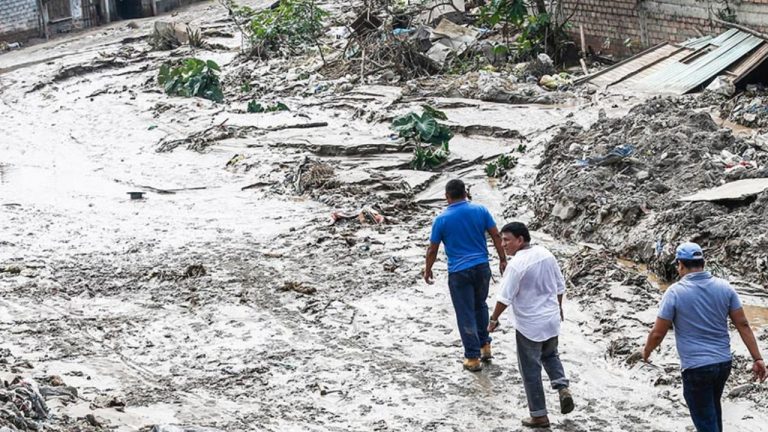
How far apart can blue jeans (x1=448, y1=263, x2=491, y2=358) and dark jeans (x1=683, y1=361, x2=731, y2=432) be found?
2294 millimetres

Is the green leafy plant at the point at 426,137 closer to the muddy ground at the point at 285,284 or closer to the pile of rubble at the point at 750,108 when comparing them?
the muddy ground at the point at 285,284

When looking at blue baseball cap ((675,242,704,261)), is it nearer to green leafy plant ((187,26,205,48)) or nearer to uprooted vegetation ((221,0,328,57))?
uprooted vegetation ((221,0,328,57))

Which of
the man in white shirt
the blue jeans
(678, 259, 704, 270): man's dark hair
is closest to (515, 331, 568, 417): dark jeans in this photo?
the man in white shirt

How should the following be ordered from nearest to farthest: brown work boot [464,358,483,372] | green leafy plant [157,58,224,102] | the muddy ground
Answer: the muddy ground < brown work boot [464,358,483,372] < green leafy plant [157,58,224,102]

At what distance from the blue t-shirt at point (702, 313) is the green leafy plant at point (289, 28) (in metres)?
20.8

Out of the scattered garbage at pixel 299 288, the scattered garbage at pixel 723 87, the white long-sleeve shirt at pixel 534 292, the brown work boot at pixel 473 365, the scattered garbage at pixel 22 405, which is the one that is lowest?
the scattered garbage at pixel 299 288

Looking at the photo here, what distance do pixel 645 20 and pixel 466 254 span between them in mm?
14975

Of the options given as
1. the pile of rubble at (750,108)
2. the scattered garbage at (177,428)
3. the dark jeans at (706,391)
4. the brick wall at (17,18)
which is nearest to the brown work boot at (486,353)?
the scattered garbage at (177,428)

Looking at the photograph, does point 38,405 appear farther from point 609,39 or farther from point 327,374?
point 609,39

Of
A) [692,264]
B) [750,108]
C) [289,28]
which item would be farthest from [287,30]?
[692,264]

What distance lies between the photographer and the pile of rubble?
15.2 meters

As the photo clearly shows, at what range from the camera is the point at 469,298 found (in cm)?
823

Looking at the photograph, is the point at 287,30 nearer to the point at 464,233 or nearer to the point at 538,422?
the point at 464,233

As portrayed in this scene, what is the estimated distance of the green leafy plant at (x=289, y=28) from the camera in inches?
1042
